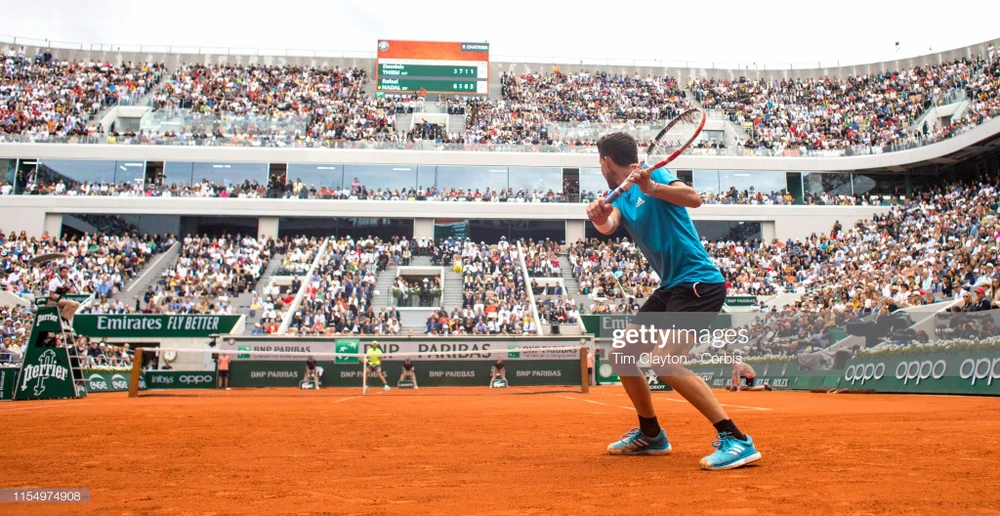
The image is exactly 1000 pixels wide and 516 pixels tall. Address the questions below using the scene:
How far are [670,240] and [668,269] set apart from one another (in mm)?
209

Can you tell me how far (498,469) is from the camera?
16.3 ft

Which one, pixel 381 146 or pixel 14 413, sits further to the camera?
pixel 381 146

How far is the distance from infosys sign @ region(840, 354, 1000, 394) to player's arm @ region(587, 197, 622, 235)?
38.1ft

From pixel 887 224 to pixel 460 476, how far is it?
1420 inches

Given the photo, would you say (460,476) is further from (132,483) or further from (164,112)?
(164,112)

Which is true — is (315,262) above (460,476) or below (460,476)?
above

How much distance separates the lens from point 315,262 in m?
35.6

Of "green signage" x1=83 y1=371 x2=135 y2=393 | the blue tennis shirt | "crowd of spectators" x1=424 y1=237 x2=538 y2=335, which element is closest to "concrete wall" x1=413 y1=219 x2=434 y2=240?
"crowd of spectators" x1=424 y1=237 x2=538 y2=335

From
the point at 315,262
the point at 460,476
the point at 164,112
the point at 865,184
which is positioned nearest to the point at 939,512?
the point at 460,476

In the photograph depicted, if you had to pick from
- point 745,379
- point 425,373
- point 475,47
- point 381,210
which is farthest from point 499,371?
point 475,47

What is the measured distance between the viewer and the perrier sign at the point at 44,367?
15883mm

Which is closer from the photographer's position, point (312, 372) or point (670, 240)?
point (670, 240)

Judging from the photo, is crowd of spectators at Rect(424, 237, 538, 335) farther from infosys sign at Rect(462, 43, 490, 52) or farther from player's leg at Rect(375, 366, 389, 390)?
infosys sign at Rect(462, 43, 490, 52)

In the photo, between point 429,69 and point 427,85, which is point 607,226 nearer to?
point 427,85
